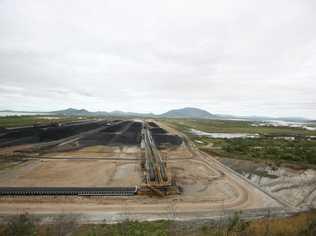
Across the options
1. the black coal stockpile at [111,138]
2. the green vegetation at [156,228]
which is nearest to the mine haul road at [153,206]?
the green vegetation at [156,228]

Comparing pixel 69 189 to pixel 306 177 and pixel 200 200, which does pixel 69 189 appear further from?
pixel 306 177

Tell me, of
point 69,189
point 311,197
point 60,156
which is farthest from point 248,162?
point 60,156

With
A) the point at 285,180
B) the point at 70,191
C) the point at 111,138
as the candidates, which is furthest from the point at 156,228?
the point at 111,138

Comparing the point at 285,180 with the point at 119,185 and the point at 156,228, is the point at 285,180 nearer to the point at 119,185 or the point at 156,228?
the point at 156,228

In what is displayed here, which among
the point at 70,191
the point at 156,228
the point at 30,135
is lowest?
the point at 70,191

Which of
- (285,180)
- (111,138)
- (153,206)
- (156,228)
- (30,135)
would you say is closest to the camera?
(156,228)

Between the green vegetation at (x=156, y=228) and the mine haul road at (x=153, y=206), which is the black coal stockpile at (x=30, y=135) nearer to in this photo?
the mine haul road at (x=153, y=206)
